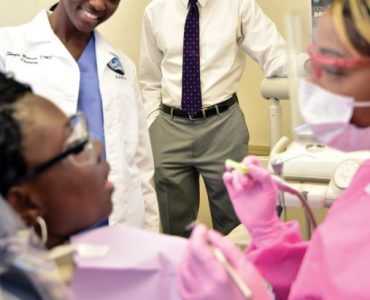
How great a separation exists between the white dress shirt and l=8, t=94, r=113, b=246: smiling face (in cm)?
154

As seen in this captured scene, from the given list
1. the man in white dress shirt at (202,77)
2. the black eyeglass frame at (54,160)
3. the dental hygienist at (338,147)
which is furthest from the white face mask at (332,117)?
the man in white dress shirt at (202,77)

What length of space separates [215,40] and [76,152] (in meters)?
1.63

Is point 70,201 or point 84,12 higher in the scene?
point 84,12

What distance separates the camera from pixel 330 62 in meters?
0.85

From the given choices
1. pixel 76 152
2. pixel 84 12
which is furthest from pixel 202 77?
pixel 76 152

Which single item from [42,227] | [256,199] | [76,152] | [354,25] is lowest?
[256,199]

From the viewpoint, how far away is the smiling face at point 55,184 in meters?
0.78

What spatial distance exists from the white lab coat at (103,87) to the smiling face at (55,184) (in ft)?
2.04

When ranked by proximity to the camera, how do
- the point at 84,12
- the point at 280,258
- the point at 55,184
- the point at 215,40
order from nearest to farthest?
1. the point at 55,184
2. the point at 280,258
3. the point at 84,12
4. the point at 215,40

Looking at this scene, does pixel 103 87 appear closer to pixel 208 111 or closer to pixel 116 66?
pixel 116 66

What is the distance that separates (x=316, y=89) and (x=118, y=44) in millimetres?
2050

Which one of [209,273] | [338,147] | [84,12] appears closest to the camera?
[209,273]

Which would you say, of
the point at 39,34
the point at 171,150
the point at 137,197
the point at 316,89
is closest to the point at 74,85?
the point at 39,34

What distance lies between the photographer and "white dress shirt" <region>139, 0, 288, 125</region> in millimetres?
2330
